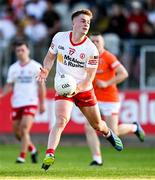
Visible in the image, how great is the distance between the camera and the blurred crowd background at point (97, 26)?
80.1 feet

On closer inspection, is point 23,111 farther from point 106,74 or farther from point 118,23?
point 118,23

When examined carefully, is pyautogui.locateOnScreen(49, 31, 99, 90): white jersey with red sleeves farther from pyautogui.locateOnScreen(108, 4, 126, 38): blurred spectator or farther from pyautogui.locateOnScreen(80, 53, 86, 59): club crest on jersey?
pyautogui.locateOnScreen(108, 4, 126, 38): blurred spectator

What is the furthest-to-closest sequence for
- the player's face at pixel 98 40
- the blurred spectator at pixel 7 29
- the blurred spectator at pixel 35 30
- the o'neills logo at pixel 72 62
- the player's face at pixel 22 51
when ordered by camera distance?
the blurred spectator at pixel 7 29
the blurred spectator at pixel 35 30
the player's face at pixel 22 51
the player's face at pixel 98 40
the o'neills logo at pixel 72 62

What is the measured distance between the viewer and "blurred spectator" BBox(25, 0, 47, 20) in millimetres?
27047

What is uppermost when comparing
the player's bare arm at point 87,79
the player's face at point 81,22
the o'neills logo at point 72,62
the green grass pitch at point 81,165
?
the player's face at point 81,22

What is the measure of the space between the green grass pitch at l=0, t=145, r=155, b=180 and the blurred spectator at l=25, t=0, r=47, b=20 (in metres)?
4.78

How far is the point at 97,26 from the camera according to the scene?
87.8ft

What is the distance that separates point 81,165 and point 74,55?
13.9 feet

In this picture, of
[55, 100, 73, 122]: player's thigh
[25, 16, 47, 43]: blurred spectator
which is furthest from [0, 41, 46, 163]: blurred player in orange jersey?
[25, 16, 47, 43]: blurred spectator

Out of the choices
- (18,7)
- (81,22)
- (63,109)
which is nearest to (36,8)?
(18,7)

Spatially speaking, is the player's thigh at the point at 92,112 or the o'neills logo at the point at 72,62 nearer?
the o'neills logo at the point at 72,62

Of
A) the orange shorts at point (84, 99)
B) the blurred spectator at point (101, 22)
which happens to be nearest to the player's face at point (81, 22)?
the orange shorts at point (84, 99)

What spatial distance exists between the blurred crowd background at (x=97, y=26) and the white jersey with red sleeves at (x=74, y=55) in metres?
10.0

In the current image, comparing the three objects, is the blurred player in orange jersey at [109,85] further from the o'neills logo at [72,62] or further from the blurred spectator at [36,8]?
the blurred spectator at [36,8]
